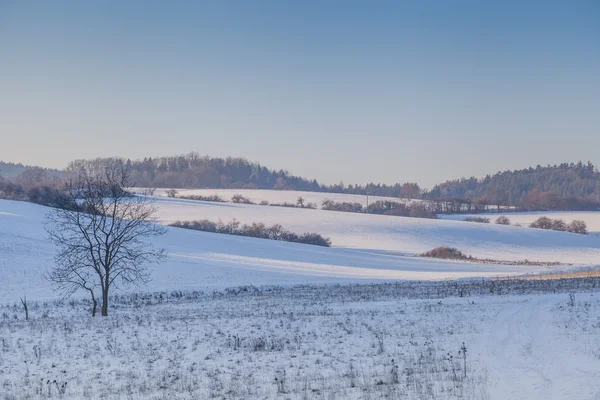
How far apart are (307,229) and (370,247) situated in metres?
15.5

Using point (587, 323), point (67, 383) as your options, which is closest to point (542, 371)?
point (587, 323)

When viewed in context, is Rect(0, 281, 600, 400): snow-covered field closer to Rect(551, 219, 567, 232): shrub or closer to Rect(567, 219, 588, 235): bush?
Rect(567, 219, 588, 235): bush

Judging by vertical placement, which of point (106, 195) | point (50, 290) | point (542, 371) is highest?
point (106, 195)

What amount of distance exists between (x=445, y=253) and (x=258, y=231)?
84.9ft

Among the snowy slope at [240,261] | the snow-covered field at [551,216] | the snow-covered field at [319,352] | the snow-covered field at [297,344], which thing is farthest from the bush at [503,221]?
the snow-covered field at [319,352]

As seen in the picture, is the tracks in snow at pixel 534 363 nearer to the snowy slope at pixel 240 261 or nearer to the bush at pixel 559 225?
the snowy slope at pixel 240 261

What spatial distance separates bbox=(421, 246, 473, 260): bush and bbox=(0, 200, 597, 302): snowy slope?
20.0 feet

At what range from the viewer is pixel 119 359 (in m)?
15.1

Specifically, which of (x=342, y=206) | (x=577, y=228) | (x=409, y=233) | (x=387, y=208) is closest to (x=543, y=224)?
(x=577, y=228)

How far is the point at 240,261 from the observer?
5834 cm

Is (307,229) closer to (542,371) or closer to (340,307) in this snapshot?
(340,307)

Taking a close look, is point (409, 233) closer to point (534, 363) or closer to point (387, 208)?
point (387, 208)

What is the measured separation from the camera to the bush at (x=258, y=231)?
85812 mm

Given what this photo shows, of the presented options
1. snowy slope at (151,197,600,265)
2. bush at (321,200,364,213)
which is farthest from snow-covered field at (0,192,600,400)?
bush at (321,200,364,213)
